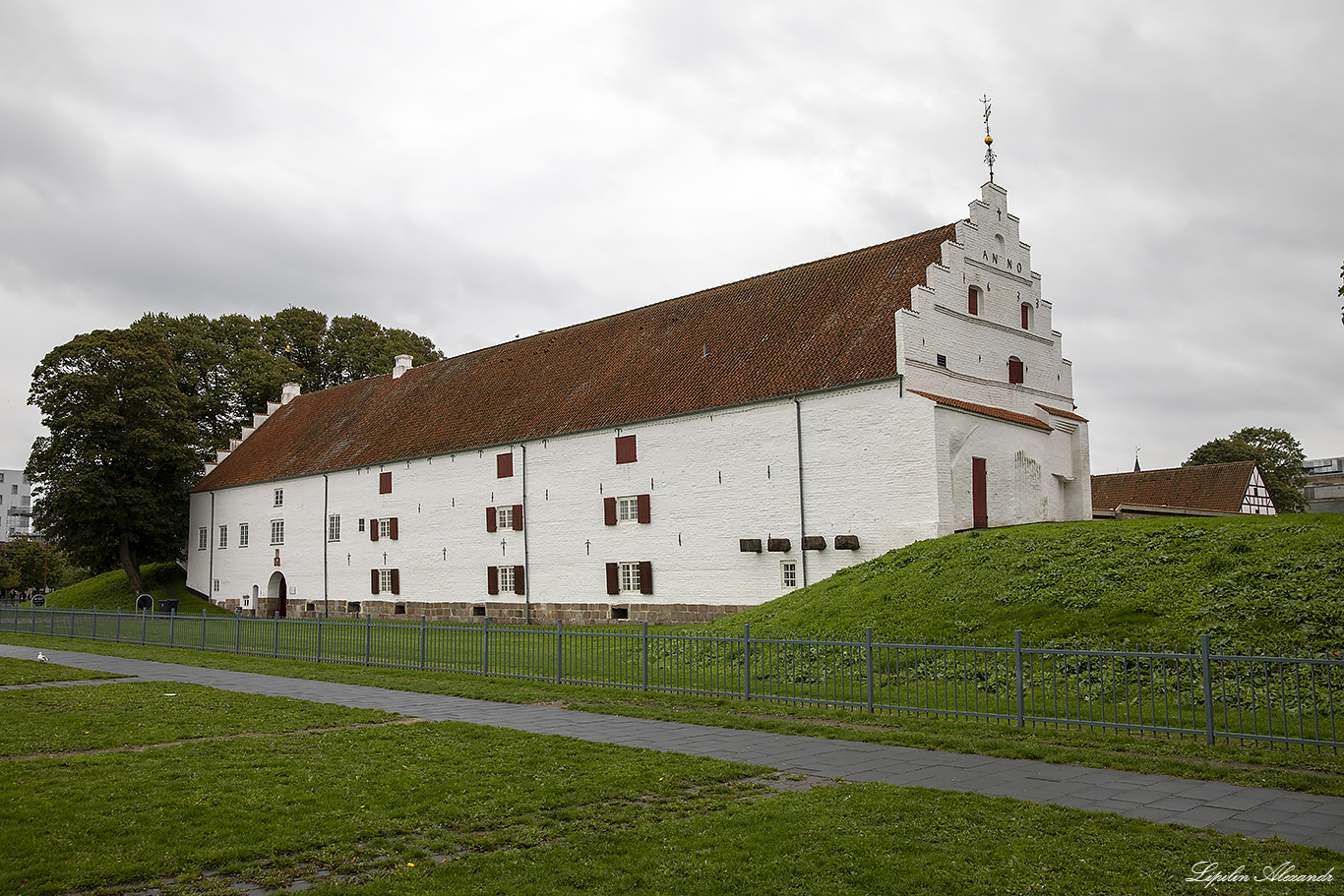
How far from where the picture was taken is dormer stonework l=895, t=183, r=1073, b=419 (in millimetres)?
28516

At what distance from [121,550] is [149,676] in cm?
3583

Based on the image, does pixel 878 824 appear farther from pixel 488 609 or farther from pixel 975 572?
pixel 488 609

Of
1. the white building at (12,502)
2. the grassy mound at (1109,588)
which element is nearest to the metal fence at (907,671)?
the grassy mound at (1109,588)

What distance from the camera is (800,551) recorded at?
92.7 ft

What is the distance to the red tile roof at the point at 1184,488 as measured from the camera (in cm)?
4953

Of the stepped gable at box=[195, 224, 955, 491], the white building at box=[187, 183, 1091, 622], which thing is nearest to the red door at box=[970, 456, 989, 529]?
the white building at box=[187, 183, 1091, 622]

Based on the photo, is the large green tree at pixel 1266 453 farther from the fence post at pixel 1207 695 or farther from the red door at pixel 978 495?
the fence post at pixel 1207 695

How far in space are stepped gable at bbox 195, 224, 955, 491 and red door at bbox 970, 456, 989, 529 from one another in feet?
13.0

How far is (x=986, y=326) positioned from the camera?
31312 mm

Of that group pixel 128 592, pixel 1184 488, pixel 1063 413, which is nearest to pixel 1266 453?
pixel 1184 488

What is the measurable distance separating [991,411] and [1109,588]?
12184 millimetres

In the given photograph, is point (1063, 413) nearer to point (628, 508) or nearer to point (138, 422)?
point (628, 508)

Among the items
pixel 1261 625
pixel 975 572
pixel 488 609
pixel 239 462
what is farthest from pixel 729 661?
pixel 239 462

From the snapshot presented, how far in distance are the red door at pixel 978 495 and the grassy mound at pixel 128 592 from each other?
39.6 metres
